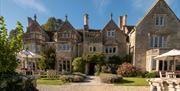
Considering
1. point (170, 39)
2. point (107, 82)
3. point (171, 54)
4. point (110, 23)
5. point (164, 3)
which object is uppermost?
point (164, 3)

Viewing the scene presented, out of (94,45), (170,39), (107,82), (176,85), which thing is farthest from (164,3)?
(176,85)

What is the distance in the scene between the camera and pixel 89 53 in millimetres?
39562

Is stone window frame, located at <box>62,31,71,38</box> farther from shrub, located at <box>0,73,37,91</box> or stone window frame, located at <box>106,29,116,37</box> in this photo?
shrub, located at <box>0,73,37,91</box>

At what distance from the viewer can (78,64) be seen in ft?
124

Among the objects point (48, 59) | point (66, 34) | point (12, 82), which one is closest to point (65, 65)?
point (48, 59)

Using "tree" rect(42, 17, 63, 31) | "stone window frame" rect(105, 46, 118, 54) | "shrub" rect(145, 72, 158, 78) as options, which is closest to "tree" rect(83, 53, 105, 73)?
"stone window frame" rect(105, 46, 118, 54)

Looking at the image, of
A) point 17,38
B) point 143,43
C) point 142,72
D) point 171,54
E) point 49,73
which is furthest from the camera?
point 143,43

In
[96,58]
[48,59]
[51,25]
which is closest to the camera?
[96,58]

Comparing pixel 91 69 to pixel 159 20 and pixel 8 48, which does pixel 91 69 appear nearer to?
pixel 159 20

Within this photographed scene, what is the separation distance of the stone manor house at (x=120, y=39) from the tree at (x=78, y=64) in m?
1.85

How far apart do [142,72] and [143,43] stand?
4.98 metres

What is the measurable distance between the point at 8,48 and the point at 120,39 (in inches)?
1263

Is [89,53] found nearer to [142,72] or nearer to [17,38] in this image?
[142,72]

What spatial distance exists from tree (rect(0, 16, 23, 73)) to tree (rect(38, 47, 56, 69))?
96.6 ft
